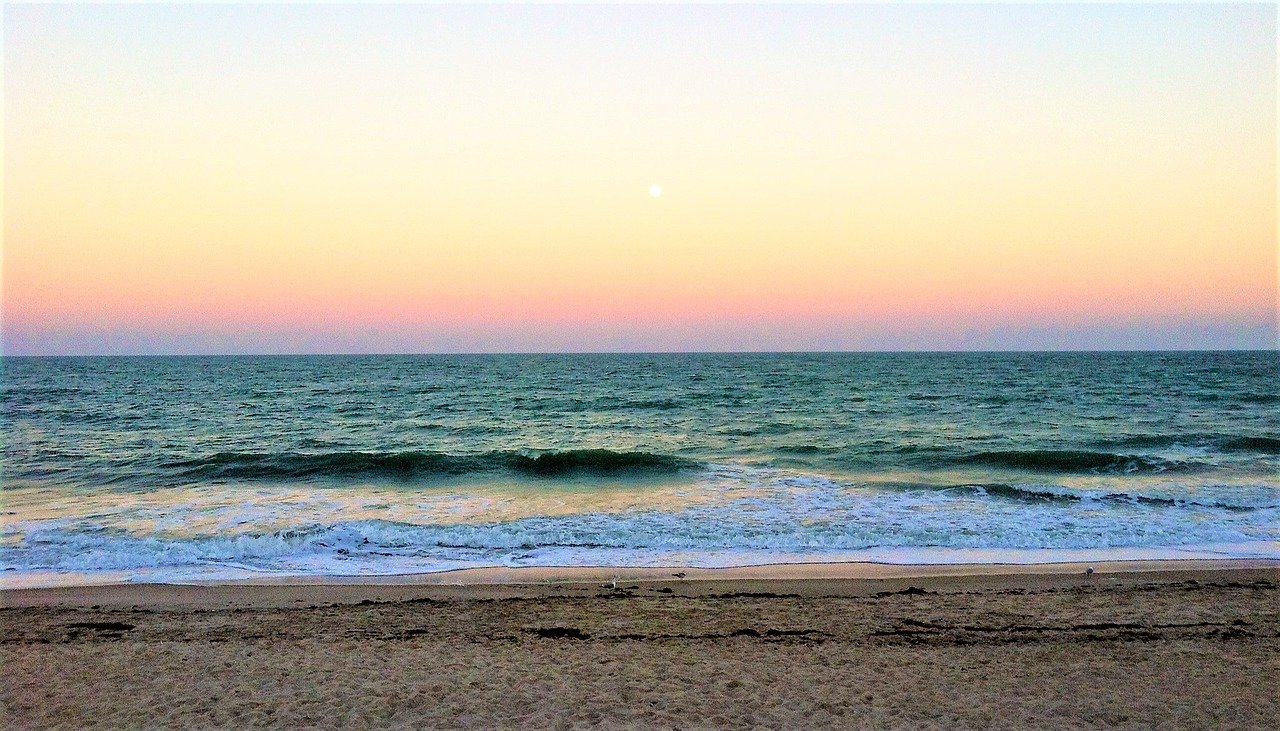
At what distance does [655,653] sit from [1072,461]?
2075 cm

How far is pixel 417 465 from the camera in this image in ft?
78.4

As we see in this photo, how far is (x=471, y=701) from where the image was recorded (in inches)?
260

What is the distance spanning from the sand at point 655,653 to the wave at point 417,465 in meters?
11.7

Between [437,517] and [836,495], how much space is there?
8858 millimetres

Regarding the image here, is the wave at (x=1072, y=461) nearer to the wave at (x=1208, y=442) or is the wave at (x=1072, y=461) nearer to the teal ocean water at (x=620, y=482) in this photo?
the teal ocean water at (x=620, y=482)

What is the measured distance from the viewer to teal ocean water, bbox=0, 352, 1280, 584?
13.1 m

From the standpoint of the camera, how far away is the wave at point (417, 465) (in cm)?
2220

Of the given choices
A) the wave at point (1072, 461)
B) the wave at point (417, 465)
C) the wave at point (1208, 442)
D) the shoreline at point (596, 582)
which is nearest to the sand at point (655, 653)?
the shoreline at point (596, 582)

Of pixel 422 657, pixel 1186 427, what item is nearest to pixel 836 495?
pixel 422 657

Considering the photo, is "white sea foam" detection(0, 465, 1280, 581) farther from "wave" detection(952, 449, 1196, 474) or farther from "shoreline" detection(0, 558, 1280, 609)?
"wave" detection(952, 449, 1196, 474)

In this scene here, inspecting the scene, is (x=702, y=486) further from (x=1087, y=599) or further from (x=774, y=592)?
(x=1087, y=599)

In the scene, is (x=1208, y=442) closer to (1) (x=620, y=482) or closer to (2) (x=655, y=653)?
(1) (x=620, y=482)

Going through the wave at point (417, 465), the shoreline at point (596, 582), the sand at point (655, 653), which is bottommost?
the wave at point (417, 465)

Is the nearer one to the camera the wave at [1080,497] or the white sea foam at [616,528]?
the white sea foam at [616,528]
